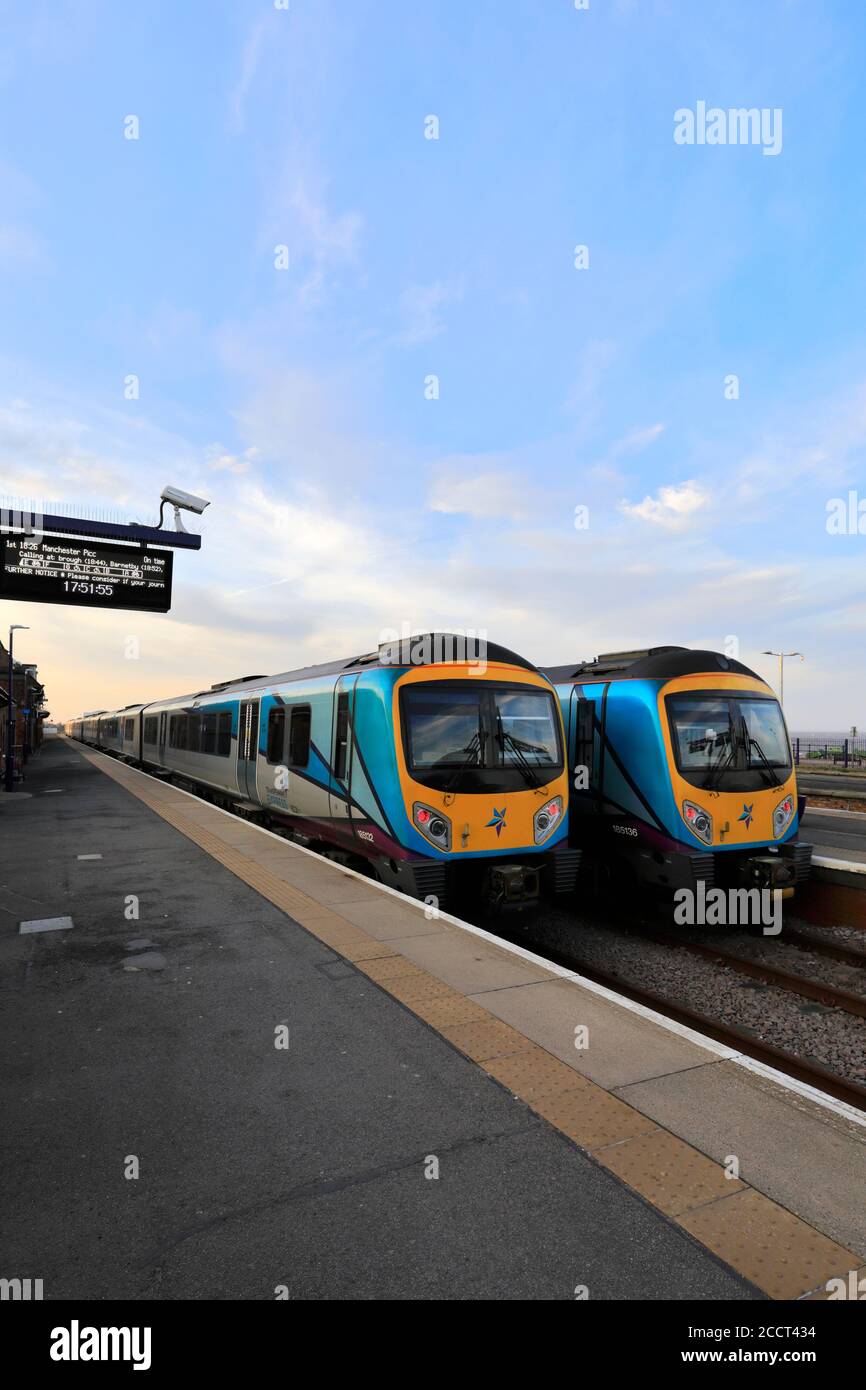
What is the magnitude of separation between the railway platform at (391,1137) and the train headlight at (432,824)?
159cm

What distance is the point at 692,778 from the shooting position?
8.70m

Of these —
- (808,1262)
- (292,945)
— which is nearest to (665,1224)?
(808,1262)

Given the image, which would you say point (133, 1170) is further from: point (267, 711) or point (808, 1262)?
point (267, 711)

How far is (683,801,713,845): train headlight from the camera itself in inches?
339

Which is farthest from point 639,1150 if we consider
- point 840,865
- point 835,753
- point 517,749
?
point 835,753

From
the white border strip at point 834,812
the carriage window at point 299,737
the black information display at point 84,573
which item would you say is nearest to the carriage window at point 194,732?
the black information display at point 84,573

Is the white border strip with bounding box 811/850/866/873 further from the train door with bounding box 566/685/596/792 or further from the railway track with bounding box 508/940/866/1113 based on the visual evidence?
the train door with bounding box 566/685/596/792

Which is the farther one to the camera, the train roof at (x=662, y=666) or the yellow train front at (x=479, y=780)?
the train roof at (x=662, y=666)

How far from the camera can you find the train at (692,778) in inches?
342

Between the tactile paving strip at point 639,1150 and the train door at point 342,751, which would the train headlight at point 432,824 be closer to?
the train door at point 342,751

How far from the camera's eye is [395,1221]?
107 inches

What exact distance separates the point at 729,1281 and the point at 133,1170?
2.38m

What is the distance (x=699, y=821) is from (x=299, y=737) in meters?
5.58
